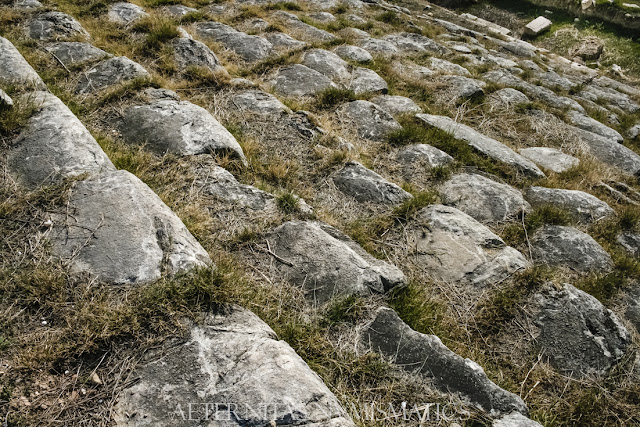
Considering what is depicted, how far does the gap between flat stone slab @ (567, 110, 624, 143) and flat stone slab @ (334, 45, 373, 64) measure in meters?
3.62

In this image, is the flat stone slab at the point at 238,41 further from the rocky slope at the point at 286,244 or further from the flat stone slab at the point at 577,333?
the flat stone slab at the point at 577,333

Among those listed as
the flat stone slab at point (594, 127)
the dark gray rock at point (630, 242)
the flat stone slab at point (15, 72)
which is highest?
the flat stone slab at point (15, 72)

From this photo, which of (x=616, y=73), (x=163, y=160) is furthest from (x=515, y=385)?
(x=616, y=73)

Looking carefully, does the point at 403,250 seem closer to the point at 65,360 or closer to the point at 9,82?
the point at 65,360

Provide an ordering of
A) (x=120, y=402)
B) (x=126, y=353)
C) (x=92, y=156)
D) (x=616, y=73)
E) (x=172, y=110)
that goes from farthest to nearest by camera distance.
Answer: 1. (x=616, y=73)
2. (x=172, y=110)
3. (x=92, y=156)
4. (x=126, y=353)
5. (x=120, y=402)

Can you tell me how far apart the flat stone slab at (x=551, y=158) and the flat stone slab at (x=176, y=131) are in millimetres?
4057

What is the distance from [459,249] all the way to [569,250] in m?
1.22

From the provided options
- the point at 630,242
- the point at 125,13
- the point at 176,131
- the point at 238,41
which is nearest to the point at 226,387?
the point at 176,131

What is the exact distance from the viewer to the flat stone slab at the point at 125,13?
6959 mm

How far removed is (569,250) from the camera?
4.32 metres

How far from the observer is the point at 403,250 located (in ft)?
13.1

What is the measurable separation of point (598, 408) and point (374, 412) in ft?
5.25

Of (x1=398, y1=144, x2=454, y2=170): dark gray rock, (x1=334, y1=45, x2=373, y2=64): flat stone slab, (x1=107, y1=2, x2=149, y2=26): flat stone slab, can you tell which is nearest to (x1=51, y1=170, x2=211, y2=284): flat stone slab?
(x1=398, y1=144, x2=454, y2=170): dark gray rock

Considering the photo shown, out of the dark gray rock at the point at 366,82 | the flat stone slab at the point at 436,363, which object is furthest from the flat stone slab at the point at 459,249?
the dark gray rock at the point at 366,82
